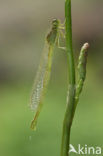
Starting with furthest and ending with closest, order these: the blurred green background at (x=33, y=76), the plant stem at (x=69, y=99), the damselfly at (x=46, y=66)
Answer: the blurred green background at (x=33, y=76)
the damselfly at (x=46, y=66)
the plant stem at (x=69, y=99)

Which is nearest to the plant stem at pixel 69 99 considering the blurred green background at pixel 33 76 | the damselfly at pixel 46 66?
the damselfly at pixel 46 66

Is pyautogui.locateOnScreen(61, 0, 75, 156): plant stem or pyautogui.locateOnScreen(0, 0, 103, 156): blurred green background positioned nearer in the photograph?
pyautogui.locateOnScreen(61, 0, 75, 156): plant stem

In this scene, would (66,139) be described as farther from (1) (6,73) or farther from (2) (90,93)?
(1) (6,73)

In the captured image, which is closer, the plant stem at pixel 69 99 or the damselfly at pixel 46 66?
the plant stem at pixel 69 99

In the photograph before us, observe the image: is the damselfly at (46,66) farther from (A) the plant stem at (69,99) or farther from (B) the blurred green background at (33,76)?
(B) the blurred green background at (33,76)

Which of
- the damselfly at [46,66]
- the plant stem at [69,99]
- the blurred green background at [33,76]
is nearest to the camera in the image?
the plant stem at [69,99]

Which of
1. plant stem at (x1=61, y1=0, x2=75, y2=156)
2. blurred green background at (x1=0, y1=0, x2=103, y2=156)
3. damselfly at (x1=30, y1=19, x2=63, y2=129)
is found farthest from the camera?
blurred green background at (x1=0, y1=0, x2=103, y2=156)

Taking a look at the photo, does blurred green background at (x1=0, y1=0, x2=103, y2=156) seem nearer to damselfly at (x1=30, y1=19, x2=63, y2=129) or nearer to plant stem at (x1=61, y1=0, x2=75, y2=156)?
damselfly at (x1=30, y1=19, x2=63, y2=129)

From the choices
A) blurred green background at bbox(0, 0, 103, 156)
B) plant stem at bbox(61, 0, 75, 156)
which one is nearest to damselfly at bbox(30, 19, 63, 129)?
plant stem at bbox(61, 0, 75, 156)
